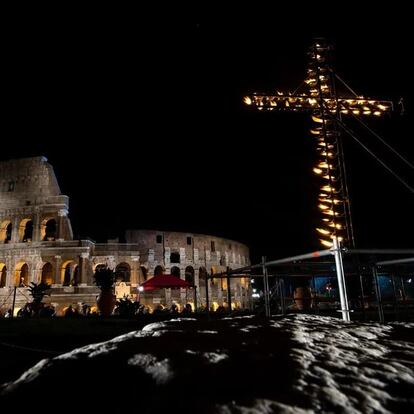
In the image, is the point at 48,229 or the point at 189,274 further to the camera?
the point at 189,274

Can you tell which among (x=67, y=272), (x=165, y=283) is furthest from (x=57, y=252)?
(x=165, y=283)

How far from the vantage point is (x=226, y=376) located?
1.64 metres

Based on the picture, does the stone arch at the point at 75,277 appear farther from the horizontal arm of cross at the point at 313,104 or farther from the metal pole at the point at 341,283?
the metal pole at the point at 341,283

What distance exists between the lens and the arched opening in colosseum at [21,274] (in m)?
28.5

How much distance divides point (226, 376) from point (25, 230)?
3468 cm

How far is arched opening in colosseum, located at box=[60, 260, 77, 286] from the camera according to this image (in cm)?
2862

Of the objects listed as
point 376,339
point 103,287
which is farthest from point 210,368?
point 103,287

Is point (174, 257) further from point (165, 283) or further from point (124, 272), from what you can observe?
point (165, 283)

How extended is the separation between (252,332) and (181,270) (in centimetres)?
3297

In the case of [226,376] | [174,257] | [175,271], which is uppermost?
[174,257]

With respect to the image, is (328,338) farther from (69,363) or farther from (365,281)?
(365,281)

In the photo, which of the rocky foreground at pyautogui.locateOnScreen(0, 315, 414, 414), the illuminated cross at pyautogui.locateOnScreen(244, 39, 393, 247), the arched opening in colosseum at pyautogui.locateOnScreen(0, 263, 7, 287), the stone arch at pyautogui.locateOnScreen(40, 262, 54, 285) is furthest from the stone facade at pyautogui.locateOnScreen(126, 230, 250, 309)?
the rocky foreground at pyautogui.locateOnScreen(0, 315, 414, 414)

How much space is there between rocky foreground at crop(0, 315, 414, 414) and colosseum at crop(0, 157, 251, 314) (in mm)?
24957

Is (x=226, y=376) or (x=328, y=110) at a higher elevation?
(x=328, y=110)
